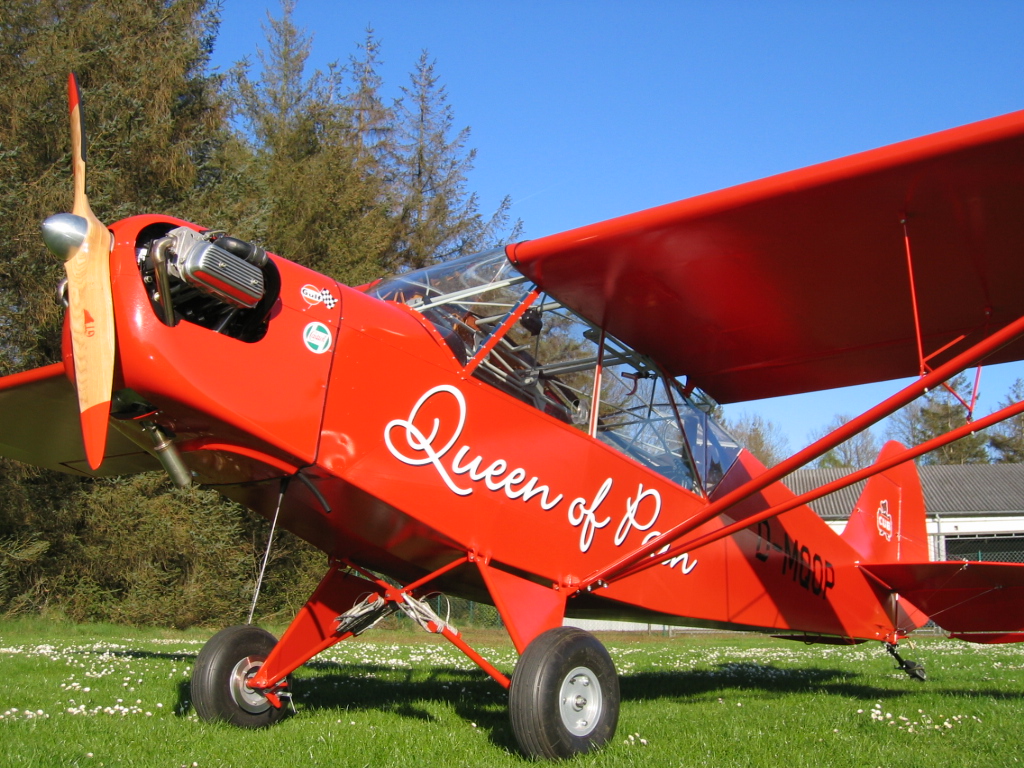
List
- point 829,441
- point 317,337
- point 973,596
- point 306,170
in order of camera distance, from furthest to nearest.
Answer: point 306,170, point 973,596, point 829,441, point 317,337

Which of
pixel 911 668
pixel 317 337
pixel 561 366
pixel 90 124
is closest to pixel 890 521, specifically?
pixel 911 668

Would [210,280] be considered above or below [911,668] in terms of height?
above

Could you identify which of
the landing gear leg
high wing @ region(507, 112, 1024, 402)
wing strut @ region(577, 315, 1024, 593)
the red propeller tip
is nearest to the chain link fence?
the landing gear leg

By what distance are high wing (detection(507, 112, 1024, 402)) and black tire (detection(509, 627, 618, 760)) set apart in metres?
2.29

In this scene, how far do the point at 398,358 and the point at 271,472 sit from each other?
35.1 inches

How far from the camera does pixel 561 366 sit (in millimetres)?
5781

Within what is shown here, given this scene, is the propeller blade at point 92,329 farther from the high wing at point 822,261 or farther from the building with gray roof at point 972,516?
the building with gray roof at point 972,516

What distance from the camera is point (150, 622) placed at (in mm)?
16562

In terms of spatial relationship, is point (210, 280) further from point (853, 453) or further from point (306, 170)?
point (853, 453)

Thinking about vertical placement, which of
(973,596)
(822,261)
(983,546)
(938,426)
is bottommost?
(983,546)

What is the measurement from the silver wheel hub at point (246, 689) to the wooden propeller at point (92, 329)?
195cm

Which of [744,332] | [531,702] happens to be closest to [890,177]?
[744,332]

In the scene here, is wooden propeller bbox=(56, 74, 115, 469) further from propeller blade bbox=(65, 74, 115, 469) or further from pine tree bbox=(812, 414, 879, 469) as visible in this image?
pine tree bbox=(812, 414, 879, 469)

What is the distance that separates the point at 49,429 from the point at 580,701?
417 cm
